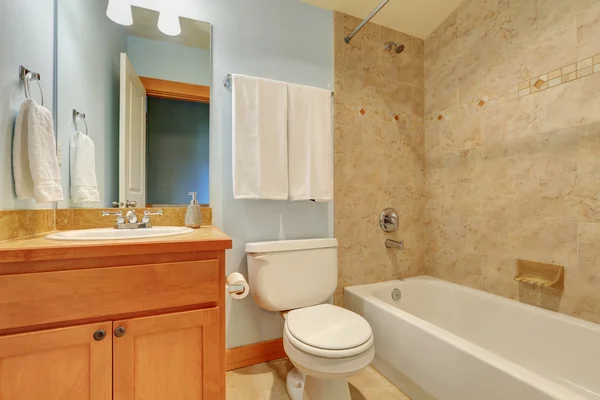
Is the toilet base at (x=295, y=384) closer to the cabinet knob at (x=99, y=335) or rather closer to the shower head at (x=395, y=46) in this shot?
the cabinet knob at (x=99, y=335)

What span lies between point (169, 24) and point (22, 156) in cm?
100

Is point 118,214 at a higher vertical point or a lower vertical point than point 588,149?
lower

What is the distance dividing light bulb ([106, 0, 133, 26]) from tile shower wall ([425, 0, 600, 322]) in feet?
6.63

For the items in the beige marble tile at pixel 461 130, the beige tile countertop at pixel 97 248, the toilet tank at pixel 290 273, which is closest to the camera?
the beige tile countertop at pixel 97 248

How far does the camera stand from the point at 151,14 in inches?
58.7

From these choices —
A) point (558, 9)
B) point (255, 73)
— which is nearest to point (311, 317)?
point (255, 73)

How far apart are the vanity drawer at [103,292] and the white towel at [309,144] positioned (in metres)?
0.87

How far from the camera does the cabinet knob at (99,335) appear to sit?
2.65 ft

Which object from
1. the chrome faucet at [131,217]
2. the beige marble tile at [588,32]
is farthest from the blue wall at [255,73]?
the beige marble tile at [588,32]

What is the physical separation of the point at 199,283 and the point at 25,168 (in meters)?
0.77

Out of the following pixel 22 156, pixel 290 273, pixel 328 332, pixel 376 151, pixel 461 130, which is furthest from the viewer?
pixel 376 151

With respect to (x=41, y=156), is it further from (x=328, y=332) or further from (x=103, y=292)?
(x=328, y=332)

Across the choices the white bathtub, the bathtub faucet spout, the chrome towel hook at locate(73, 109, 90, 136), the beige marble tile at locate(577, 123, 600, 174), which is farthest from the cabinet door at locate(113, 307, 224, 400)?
the beige marble tile at locate(577, 123, 600, 174)

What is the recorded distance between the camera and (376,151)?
79.9 inches
